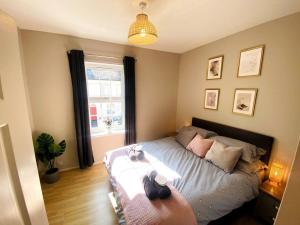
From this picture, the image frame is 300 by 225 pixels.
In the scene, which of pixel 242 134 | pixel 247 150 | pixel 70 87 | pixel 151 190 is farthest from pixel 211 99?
pixel 70 87

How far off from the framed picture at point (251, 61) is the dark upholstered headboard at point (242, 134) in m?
0.84

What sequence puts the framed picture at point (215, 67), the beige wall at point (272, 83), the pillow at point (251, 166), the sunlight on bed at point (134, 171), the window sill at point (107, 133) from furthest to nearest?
1. the window sill at point (107, 133)
2. the framed picture at point (215, 67)
3. the pillow at point (251, 166)
4. the beige wall at point (272, 83)
5. the sunlight on bed at point (134, 171)

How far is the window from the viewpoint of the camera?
2.74 m

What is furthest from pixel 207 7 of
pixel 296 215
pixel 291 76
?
pixel 296 215

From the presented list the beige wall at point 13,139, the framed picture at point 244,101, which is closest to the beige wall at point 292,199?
the beige wall at point 13,139

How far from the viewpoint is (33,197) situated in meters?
0.53

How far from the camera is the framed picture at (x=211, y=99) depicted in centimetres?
254

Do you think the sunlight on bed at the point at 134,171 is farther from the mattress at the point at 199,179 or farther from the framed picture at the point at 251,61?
the framed picture at the point at 251,61

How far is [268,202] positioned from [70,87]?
126 inches

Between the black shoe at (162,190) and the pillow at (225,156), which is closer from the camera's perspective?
the black shoe at (162,190)

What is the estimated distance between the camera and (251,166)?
1.81m

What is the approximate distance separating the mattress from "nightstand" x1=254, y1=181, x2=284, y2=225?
8 cm

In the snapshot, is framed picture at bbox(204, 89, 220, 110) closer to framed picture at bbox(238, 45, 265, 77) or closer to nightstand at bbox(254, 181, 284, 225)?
framed picture at bbox(238, 45, 265, 77)

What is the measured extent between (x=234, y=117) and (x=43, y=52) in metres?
3.19
